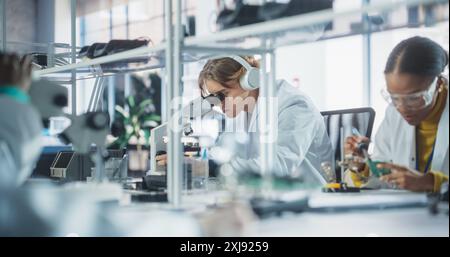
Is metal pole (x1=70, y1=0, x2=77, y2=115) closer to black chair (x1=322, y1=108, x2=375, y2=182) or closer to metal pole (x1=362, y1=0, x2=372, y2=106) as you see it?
black chair (x1=322, y1=108, x2=375, y2=182)

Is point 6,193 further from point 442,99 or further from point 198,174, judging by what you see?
point 442,99

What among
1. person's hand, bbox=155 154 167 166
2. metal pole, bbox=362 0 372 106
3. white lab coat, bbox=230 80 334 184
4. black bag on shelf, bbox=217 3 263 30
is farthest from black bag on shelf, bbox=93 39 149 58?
metal pole, bbox=362 0 372 106

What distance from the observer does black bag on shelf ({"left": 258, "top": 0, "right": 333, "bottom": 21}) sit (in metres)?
1.88

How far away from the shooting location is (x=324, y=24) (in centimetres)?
175

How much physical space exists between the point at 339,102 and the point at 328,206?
5.88 m

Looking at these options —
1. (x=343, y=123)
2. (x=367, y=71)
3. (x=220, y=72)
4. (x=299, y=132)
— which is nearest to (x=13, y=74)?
(x=220, y=72)

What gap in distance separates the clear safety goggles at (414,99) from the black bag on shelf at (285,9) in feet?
1.97

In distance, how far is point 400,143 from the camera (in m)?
2.61

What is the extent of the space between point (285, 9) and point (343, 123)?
149 cm

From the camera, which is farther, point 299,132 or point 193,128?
point 299,132

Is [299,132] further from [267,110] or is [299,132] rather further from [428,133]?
[267,110]

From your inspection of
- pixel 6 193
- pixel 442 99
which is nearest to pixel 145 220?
pixel 6 193

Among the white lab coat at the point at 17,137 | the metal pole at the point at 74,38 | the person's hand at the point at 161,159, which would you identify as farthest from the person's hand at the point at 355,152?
the metal pole at the point at 74,38
